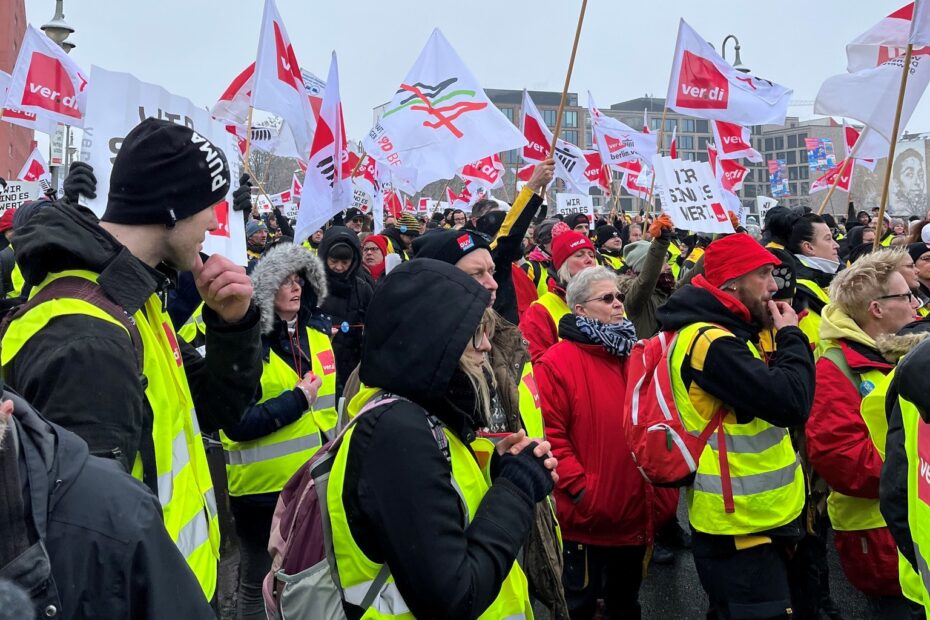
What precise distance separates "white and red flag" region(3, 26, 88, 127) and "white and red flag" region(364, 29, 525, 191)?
3681mm

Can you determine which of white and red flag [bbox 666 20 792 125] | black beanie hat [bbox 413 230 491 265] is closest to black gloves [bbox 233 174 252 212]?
black beanie hat [bbox 413 230 491 265]

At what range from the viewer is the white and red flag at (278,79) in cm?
767

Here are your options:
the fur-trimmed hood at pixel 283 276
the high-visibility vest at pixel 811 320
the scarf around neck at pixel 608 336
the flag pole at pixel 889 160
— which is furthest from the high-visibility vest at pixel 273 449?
the flag pole at pixel 889 160

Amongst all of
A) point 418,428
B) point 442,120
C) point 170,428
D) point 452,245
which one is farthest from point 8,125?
point 418,428

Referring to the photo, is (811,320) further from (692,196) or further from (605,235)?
(605,235)

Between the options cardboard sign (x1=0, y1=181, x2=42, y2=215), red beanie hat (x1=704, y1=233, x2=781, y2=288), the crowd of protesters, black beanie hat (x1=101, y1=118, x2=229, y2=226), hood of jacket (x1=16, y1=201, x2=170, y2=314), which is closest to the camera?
the crowd of protesters

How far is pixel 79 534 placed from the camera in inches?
51.0

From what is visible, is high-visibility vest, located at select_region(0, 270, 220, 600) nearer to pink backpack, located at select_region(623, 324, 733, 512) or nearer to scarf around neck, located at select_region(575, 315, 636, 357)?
pink backpack, located at select_region(623, 324, 733, 512)

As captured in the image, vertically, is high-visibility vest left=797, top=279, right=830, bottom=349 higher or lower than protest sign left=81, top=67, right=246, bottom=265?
lower

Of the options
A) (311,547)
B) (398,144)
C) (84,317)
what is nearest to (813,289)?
(398,144)

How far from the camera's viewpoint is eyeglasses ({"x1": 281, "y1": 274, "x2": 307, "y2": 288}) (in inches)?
196

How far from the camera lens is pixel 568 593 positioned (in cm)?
452

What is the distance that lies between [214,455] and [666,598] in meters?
3.02

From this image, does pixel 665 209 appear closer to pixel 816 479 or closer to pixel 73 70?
pixel 816 479
